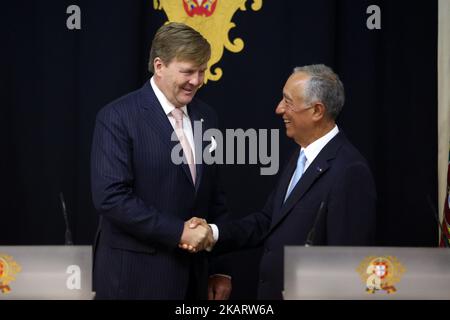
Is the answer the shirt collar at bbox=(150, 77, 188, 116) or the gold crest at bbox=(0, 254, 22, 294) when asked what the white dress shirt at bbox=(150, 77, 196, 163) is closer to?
the shirt collar at bbox=(150, 77, 188, 116)

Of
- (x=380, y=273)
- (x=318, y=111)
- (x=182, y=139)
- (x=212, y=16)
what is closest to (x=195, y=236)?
→ (x=182, y=139)

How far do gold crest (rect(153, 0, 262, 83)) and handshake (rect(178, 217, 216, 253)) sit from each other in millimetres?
1339

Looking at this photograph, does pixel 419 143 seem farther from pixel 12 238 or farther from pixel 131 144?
pixel 12 238

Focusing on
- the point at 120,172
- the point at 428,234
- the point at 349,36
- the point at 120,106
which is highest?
the point at 349,36

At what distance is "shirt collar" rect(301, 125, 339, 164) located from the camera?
2826 mm

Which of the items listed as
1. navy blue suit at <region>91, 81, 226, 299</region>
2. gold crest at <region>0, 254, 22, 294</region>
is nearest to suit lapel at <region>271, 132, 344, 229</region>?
navy blue suit at <region>91, 81, 226, 299</region>

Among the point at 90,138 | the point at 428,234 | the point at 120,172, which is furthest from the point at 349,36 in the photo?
the point at 120,172

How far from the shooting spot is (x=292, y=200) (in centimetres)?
277

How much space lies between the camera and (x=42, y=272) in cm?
221

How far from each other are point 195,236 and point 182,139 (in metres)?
0.37

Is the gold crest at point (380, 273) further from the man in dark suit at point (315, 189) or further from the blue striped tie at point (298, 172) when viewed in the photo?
the blue striped tie at point (298, 172)
